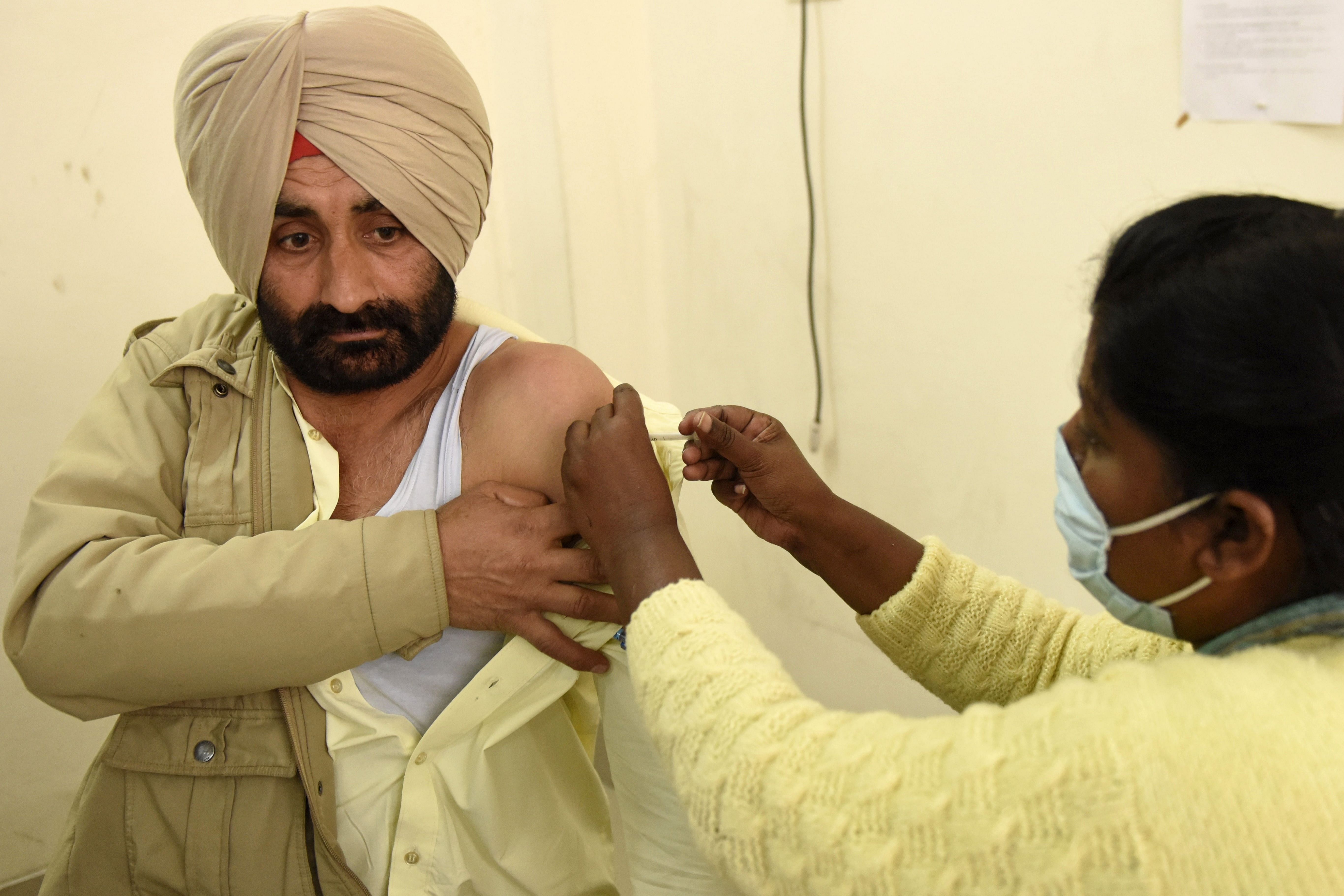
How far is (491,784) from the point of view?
1.18 metres

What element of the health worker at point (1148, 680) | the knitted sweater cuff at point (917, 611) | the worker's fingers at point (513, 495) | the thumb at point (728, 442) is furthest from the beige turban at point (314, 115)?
the knitted sweater cuff at point (917, 611)

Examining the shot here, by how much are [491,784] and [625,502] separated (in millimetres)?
443

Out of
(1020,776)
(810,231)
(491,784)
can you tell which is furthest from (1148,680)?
(810,231)

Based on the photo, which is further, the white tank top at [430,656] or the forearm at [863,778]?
the white tank top at [430,656]

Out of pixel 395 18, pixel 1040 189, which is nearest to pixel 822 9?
pixel 1040 189

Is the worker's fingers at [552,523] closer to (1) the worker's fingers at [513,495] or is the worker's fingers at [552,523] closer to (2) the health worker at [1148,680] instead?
(1) the worker's fingers at [513,495]

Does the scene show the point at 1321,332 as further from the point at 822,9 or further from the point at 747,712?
the point at 822,9

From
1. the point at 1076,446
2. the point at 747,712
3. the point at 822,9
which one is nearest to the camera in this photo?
the point at 747,712

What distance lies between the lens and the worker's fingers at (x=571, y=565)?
1104 mm

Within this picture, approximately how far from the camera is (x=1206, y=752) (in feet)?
2.09

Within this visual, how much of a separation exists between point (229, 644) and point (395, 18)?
759 millimetres

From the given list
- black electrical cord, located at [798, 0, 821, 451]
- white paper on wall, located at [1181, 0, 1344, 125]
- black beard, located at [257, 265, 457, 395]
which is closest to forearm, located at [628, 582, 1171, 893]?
black beard, located at [257, 265, 457, 395]

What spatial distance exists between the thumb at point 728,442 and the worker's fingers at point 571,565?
19 cm

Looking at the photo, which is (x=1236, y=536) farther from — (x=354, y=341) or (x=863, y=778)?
(x=354, y=341)
